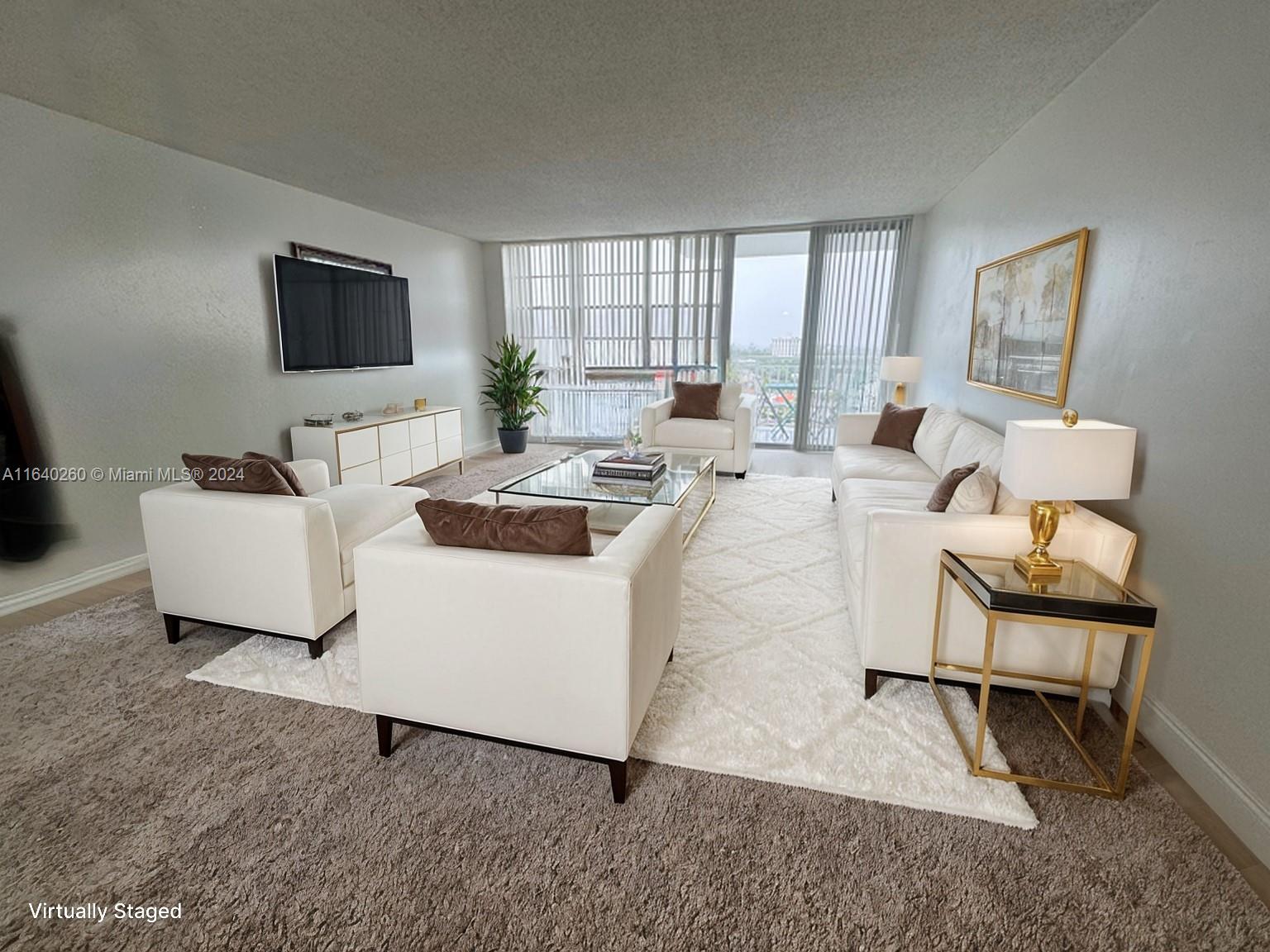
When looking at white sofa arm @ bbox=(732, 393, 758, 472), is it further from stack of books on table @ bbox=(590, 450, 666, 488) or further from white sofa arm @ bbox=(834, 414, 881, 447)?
stack of books on table @ bbox=(590, 450, 666, 488)

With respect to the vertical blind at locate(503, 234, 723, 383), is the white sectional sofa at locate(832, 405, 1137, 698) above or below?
below

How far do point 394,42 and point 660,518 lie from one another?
2.22 m

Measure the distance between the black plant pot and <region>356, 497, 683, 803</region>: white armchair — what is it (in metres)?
5.23

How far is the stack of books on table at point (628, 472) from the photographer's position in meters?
3.62

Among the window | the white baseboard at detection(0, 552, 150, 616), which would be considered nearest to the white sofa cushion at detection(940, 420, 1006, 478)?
the window

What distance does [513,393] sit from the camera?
6797mm

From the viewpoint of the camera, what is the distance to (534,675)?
161cm

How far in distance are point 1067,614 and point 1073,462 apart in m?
0.47

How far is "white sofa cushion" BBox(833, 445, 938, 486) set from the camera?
3.66m

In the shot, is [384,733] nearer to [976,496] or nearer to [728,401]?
[976,496]

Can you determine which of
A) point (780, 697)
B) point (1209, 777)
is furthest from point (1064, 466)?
point (780, 697)

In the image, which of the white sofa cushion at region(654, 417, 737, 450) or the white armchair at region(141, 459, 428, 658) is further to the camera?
the white sofa cushion at region(654, 417, 737, 450)

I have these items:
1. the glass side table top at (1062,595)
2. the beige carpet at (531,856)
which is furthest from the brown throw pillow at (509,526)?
the glass side table top at (1062,595)

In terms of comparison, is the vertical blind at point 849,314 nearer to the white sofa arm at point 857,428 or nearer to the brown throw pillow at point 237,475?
the white sofa arm at point 857,428
